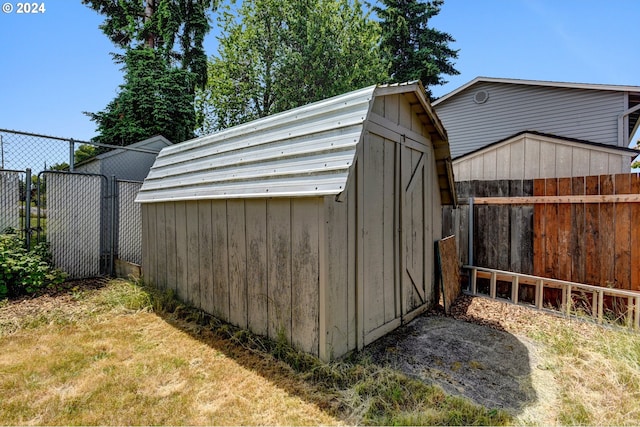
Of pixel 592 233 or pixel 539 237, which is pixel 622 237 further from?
pixel 539 237

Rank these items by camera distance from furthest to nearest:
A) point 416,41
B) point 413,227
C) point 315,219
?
point 416,41 < point 413,227 < point 315,219

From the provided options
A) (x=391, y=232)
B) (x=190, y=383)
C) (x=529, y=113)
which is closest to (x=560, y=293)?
Answer: (x=391, y=232)

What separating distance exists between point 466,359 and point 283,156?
2844 millimetres

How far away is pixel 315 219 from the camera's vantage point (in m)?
2.78

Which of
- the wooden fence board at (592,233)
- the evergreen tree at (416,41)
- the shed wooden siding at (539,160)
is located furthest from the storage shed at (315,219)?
the evergreen tree at (416,41)

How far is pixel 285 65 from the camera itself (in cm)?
1498

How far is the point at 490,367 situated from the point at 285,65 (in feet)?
50.2

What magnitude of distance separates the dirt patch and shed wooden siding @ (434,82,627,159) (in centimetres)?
871

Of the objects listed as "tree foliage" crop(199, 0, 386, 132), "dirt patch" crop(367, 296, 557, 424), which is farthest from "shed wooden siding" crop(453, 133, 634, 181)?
"tree foliage" crop(199, 0, 386, 132)

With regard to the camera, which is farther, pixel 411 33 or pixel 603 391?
pixel 411 33

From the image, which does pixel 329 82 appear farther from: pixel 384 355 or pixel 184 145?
pixel 384 355

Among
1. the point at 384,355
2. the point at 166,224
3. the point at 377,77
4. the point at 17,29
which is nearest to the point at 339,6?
the point at 377,77

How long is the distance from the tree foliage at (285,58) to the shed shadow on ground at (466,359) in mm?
13540

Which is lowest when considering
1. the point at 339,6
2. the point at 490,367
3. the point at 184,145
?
the point at 490,367
